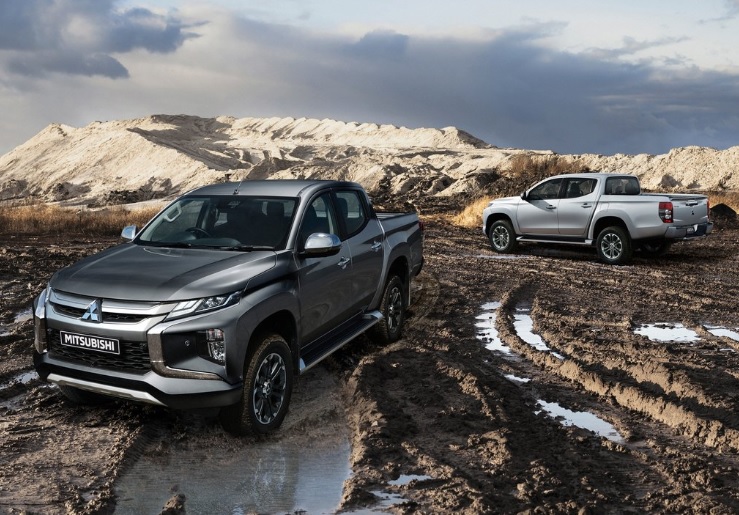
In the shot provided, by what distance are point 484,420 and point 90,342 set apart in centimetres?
306

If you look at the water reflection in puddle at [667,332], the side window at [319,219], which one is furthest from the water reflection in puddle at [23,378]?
the water reflection in puddle at [667,332]

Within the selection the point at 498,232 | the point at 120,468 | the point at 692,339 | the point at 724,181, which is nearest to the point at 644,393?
the point at 692,339

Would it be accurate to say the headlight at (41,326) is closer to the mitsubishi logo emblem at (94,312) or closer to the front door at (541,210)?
the mitsubishi logo emblem at (94,312)

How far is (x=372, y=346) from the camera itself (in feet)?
27.1

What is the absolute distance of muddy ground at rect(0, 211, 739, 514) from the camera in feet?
15.4

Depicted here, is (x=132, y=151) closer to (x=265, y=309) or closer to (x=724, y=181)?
(x=724, y=181)

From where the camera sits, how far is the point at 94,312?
5.20 m

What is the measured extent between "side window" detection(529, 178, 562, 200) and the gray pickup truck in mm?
9846

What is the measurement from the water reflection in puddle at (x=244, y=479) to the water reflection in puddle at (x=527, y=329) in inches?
143

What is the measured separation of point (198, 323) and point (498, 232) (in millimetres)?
13182

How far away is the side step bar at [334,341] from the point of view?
6109 mm

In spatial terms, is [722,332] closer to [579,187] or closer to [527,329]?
[527,329]

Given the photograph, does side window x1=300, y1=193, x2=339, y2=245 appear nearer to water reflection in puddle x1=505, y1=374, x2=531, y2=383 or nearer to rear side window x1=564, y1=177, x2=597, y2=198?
water reflection in puddle x1=505, y1=374, x2=531, y2=383

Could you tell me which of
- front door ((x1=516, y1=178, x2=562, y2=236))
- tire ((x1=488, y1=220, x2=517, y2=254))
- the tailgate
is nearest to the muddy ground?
the tailgate
